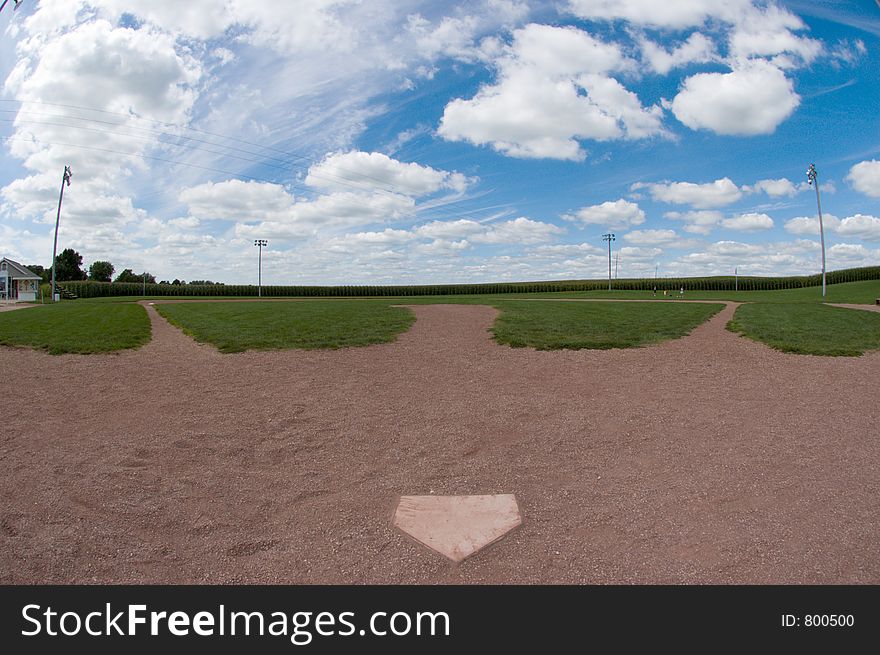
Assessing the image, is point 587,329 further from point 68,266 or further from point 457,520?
point 68,266

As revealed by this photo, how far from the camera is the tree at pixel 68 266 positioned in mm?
94938

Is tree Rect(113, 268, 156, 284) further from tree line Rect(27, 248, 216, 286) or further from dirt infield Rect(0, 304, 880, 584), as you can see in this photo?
dirt infield Rect(0, 304, 880, 584)

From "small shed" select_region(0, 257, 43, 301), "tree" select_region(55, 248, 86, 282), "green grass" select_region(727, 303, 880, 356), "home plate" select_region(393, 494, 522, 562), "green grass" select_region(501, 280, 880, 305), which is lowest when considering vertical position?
"home plate" select_region(393, 494, 522, 562)

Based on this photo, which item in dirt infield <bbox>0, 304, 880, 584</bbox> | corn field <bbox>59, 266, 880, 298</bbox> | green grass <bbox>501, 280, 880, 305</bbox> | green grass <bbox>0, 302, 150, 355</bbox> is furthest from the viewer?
corn field <bbox>59, 266, 880, 298</bbox>

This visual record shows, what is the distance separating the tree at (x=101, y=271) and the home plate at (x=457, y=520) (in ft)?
Answer: 411

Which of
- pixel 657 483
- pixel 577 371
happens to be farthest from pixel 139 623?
pixel 577 371

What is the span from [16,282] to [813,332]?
74.7 metres

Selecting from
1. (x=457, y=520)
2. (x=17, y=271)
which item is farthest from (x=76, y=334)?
(x=17, y=271)

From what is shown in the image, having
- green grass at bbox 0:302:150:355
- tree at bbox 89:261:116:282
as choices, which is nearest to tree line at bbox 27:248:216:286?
tree at bbox 89:261:116:282

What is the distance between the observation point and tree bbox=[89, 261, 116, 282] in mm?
106756

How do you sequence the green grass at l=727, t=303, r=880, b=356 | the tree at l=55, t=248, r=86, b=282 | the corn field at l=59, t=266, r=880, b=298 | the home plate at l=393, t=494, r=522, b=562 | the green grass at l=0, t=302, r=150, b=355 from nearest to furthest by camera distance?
the home plate at l=393, t=494, r=522, b=562 → the green grass at l=727, t=303, r=880, b=356 → the green grass at l=0, t=302, r=150, b=355 → the corn field at l=59, t=266, r=880, b=298 → the tree at l=55, t=248, r=86, b=282

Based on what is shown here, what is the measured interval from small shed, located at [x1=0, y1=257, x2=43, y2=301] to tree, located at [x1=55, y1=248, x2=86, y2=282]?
4402cm

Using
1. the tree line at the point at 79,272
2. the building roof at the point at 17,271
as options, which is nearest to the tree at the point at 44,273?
the tree line at the point at 79,272

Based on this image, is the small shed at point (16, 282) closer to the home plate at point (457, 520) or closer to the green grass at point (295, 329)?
the green grass at point (295, 329)
